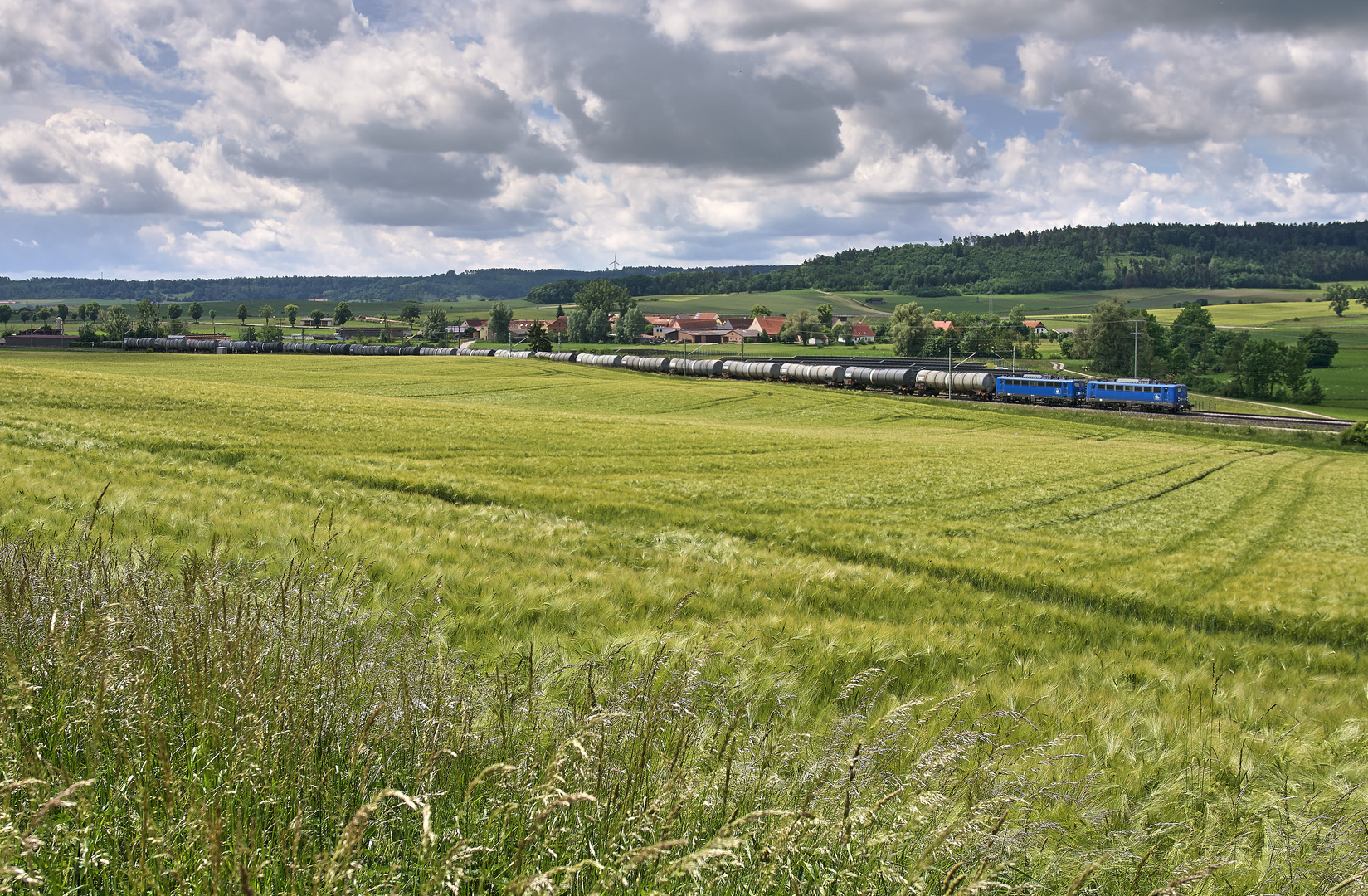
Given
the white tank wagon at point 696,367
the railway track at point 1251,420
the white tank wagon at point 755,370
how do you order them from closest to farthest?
1. the railway track at point 1251,420
2. the white tank wagon at point 755,370
3. the white tank wagon at point 696,367

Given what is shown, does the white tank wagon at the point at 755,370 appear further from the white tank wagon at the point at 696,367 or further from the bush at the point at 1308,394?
the bush at the point at 1308,394

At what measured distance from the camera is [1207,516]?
26.1 m

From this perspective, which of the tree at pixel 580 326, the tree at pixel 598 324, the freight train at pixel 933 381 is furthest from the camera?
the tree at pixel 580 326

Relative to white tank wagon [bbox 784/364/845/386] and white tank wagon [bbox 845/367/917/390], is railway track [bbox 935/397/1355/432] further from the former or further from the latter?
white tank wagon [bbox 784/364/845/386]

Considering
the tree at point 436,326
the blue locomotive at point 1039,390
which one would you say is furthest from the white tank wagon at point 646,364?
the tree at point 436,326

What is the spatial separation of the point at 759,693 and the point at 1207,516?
89.2 ft

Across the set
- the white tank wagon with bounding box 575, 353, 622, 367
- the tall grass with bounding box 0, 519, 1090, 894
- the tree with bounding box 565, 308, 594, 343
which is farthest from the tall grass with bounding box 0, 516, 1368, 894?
the tree with bounding box 565, 308, 594, 343

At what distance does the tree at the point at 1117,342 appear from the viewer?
124 meters

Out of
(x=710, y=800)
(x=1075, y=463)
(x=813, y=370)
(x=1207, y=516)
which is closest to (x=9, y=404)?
(x=710, y=800)

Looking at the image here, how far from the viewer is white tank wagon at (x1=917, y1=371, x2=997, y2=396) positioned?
84.8 m

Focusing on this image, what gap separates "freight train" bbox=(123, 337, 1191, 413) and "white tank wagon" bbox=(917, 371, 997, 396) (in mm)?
92

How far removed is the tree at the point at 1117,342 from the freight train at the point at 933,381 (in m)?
40.4

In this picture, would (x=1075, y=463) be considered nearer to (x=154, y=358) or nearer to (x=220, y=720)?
(x=220, y=720)

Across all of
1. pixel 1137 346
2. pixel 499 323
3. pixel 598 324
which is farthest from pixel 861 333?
pixel 1137 346
